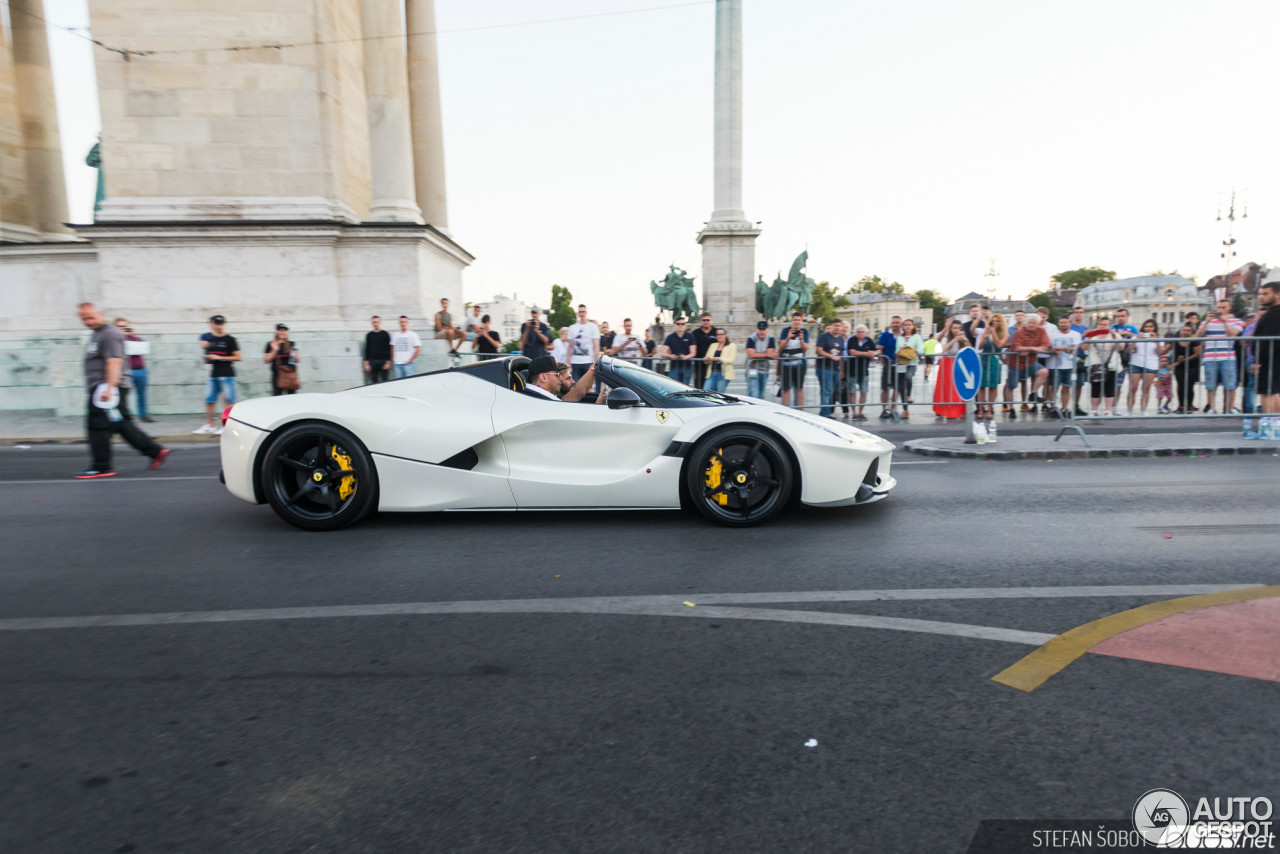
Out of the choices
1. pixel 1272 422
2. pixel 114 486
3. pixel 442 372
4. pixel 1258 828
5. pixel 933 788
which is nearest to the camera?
pixel 1258 828

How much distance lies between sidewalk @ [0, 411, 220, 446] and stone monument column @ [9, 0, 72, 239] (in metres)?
7.94

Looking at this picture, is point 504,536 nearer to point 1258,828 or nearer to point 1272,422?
point 1258,828

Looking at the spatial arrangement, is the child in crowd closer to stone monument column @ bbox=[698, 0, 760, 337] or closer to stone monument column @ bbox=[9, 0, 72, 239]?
stone monument column @ bbox=[698, 0, 760, 337]

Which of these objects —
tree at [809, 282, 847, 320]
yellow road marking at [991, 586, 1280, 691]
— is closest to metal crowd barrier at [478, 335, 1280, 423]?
yellow road marking at [991, 586, 1280, 691]

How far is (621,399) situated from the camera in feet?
18.5

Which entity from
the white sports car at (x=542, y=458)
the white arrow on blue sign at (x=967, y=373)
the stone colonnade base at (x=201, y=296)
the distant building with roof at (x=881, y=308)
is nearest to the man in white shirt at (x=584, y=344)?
the stone colonnade base at (x=201, y=296)

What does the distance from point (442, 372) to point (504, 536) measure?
1327 millimetres

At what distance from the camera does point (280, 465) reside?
5758 millimetres

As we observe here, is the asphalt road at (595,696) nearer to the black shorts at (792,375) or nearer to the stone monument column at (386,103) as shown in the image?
the black shorts at (792,375)

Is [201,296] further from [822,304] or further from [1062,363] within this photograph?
[822,304]

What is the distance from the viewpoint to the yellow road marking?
3086 mm

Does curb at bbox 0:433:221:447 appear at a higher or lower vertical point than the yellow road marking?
lower

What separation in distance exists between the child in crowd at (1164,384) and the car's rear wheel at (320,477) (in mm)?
11842

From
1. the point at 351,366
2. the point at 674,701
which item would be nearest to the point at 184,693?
the point at 674,701
